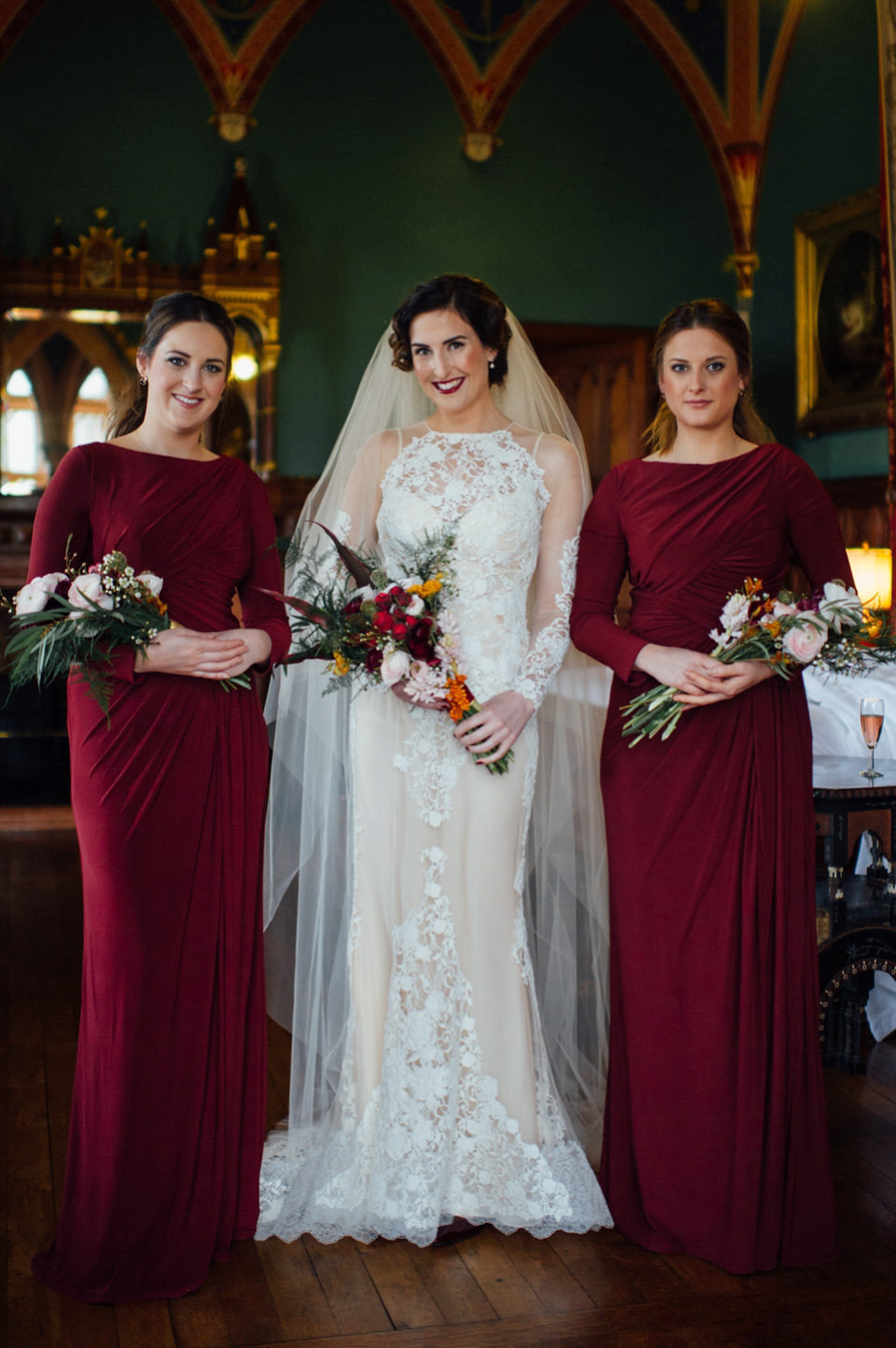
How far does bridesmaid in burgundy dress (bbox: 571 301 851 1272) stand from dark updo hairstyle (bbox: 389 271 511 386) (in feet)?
1.16

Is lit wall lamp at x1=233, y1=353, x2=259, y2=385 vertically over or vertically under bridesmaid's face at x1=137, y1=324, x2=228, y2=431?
over

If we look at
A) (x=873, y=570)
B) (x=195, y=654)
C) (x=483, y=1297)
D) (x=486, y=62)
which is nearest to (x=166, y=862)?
(x=195, y=654)

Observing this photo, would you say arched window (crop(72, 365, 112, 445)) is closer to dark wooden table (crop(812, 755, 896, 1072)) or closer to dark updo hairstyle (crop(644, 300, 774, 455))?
dark wooden table (crop(812, 755, 896, 1072))

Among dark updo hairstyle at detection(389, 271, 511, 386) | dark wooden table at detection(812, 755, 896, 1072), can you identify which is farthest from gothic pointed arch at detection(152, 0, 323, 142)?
dark wooden table at detection(812, 755, 896, 1072)

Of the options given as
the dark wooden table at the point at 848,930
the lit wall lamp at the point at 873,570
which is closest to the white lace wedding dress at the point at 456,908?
the dark wooden table at the point at 848,930

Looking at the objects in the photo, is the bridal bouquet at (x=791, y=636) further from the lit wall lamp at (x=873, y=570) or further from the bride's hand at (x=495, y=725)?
the lit wall lamp at (x=873, y=570)

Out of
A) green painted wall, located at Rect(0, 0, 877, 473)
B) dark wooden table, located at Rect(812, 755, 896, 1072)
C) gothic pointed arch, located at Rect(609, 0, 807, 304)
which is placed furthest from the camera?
gothic pointed arch, located at Rect(609, 0, 807, 304)

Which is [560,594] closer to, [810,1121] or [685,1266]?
[810,1121]

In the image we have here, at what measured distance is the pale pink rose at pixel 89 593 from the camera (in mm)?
2191

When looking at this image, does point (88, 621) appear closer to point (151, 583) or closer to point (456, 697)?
point (151, 583)

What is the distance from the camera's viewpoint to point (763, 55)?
8.76 m

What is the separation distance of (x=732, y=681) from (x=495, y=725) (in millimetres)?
492

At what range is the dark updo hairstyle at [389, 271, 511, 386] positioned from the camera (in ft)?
8.86

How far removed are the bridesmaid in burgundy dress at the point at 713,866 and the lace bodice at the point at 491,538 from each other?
150 mm
